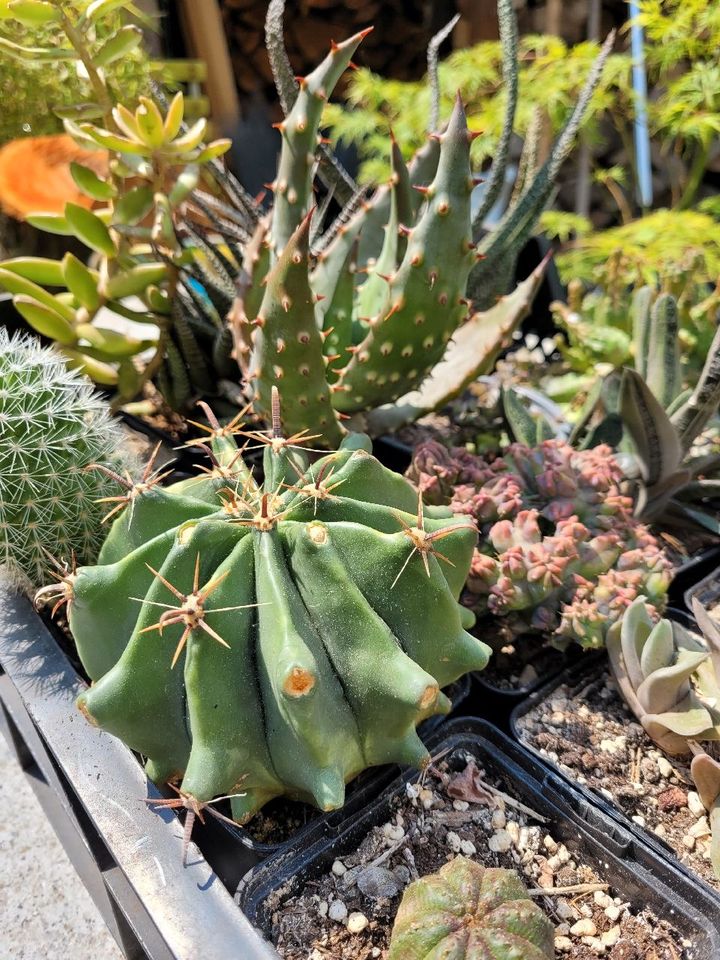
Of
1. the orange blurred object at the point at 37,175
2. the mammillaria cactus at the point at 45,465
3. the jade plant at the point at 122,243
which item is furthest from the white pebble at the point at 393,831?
the orange blurred object at the point at 37,175

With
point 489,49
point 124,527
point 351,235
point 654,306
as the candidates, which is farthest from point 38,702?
point 489,49

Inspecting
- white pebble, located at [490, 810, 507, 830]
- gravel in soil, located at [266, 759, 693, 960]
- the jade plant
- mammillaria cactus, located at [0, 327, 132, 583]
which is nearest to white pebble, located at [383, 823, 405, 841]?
gravel in soil, located at [266, 759, 693, 960]

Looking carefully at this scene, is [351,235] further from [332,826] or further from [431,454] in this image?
[332,826]

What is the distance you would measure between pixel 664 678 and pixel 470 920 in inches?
15.0

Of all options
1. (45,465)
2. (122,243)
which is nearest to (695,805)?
(45,465)

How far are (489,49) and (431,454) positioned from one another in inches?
75.3

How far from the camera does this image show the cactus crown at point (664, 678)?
83 cm

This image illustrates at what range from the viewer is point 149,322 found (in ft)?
4.29

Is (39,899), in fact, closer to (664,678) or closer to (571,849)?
(571,849)

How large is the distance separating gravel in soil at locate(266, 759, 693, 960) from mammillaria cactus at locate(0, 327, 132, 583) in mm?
538

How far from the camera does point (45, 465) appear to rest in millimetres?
946

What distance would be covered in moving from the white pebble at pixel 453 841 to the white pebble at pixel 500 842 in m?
0.04

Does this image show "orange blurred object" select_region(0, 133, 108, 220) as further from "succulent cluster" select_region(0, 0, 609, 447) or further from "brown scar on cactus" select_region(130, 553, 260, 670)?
"brown scar on cactus" select_region(130, 553, 260, 670)

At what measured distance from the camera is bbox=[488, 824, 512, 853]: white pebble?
776mm
